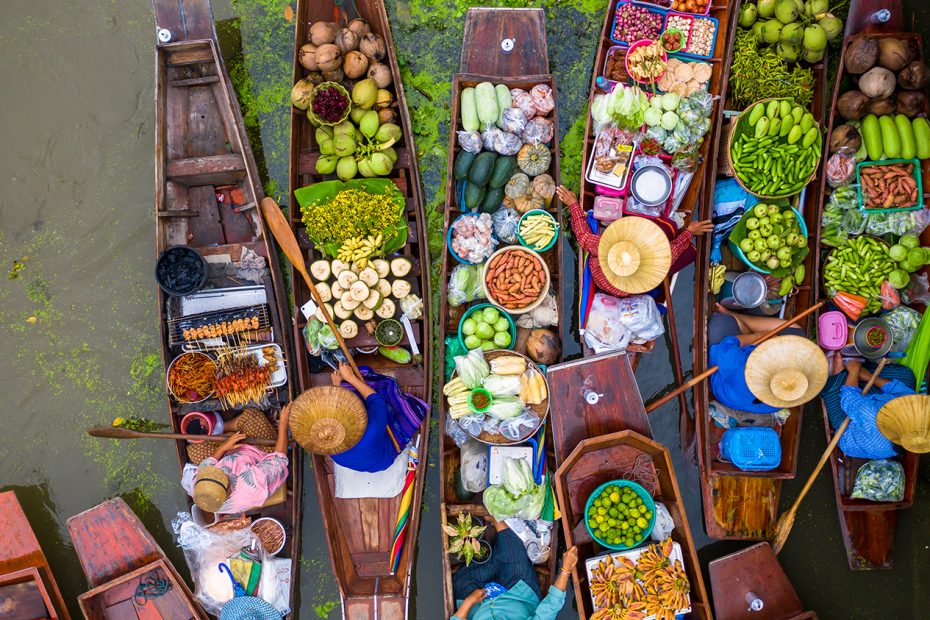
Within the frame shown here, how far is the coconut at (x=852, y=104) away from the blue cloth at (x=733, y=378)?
6.18ft

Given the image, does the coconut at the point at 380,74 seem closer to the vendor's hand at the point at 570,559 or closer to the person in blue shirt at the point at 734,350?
the person in blue shirt at the point at 734,350

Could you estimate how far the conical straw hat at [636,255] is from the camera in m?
3.47

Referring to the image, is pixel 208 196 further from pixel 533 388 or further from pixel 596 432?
pixel 596 432

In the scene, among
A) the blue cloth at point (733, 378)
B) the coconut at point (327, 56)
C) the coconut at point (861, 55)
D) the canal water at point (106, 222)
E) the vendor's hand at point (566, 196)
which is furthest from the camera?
the canal water at point (106, 222)

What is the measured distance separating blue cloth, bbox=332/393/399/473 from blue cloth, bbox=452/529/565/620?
0.99 meters

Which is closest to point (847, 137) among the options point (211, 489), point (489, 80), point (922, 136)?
point (922, 136)

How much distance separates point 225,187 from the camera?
4.47m

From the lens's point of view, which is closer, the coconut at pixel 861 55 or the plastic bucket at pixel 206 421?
the coconut at pixel 861 55

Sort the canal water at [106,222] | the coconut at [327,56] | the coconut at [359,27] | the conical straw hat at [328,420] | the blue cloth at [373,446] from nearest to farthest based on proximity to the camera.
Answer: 1. the conical straw hat at [328,420]
2. the blue cloth at [373,446]
3. the coconut at [327,56]
4. the coconut at [359,27]
5. the canal water at [106,222]

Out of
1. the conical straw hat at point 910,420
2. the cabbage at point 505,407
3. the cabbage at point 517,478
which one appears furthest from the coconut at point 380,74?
the conical straw hat at point 910,420

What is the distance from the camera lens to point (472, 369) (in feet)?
12.4

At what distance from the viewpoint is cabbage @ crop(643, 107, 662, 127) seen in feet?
13.2

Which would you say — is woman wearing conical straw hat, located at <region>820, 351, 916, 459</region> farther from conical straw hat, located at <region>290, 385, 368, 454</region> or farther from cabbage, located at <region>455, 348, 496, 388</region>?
conical straw hat, located at <region>290, 385, 368, 454</region>

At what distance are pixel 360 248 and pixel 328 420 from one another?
1.33 metres
